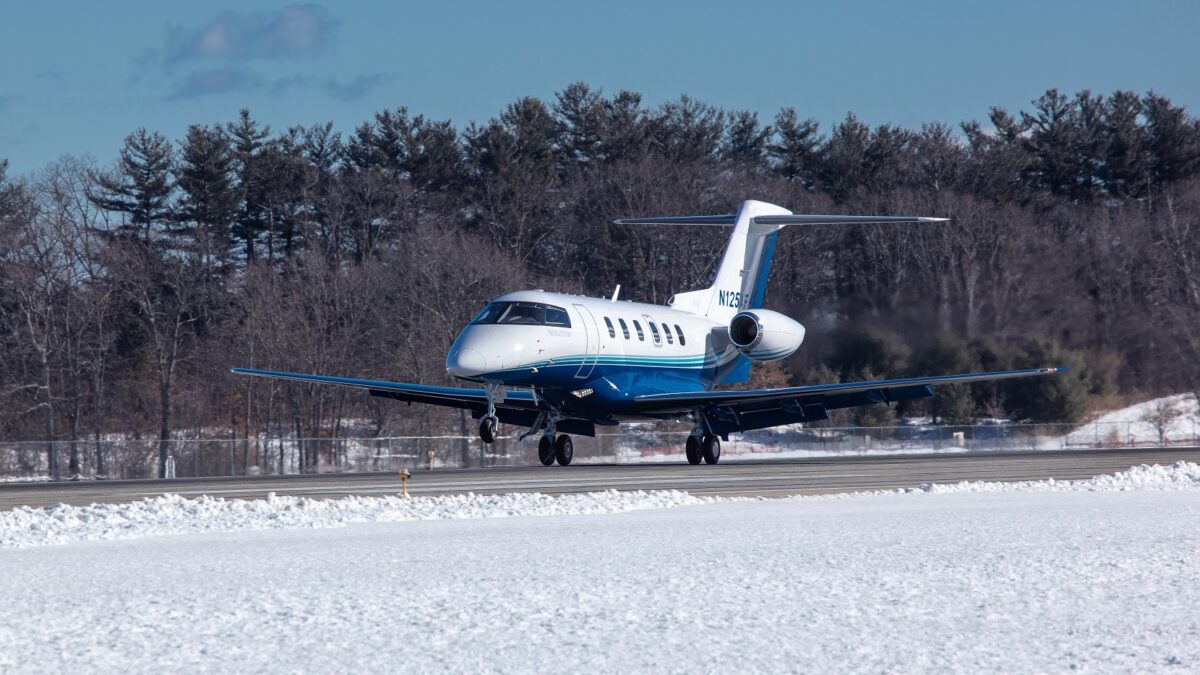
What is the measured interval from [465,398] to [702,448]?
5999 millimetres

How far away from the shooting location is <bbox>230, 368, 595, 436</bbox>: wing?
30328mm

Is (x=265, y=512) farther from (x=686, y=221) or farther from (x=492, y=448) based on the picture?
(x=492, y=448)

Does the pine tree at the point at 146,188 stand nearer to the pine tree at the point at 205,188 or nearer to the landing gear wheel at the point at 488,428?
the pine tree at the point at 205,188

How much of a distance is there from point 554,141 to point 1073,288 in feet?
120

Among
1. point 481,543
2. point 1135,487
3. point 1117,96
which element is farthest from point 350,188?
point 481,543

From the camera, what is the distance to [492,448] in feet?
139

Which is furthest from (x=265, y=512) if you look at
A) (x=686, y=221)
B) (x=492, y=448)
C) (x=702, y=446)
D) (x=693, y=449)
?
(x=492, y=448)

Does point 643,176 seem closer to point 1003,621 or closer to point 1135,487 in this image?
point 1135,487

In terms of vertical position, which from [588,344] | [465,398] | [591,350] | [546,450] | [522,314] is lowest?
[546,450]

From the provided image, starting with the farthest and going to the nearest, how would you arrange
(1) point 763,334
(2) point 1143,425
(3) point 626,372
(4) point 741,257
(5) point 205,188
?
(5) point 205,188
(2) point 1143,425
(4) point 741,257
(1) point 763,334
(3) point 626,372

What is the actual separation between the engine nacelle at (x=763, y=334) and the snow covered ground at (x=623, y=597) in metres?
18.2

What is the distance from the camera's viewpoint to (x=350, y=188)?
69.4 m

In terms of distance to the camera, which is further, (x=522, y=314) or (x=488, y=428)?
(x=522, y=314)

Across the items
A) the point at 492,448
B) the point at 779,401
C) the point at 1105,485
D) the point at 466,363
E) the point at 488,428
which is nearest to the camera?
the point at 1105,485
